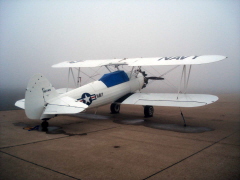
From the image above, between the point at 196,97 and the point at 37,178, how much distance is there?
711 cm

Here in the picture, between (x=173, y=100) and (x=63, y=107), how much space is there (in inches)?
173

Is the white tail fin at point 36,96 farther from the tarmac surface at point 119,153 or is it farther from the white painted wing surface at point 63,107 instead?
the tarmac surface at point 119,153

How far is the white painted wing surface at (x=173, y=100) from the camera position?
834cm

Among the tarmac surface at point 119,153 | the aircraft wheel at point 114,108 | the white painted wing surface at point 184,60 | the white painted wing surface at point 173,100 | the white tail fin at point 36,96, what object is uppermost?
the white painted wing surface at point 184,60

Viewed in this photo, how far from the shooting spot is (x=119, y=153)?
16.2ft

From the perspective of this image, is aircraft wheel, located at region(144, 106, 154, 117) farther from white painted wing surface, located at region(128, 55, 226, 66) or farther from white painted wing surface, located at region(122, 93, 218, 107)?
white painted wing surface, located at region(128, 55, 226, 66)

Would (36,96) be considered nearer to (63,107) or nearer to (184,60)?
(63,107)

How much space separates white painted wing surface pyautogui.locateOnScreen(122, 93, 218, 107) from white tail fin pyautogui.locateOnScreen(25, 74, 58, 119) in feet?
13.4

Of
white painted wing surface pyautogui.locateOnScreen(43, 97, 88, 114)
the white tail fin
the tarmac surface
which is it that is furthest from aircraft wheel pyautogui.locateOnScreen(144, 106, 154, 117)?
the white tail fin

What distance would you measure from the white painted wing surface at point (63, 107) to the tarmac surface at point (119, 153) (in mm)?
684

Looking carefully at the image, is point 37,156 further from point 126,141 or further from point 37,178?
point 126,141

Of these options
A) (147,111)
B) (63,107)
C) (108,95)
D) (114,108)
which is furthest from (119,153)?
(114,108)

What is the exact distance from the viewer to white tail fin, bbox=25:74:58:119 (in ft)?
22.4

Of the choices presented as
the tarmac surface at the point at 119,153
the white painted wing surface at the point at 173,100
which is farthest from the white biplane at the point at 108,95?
the tarmac surface at the point at 119,153
